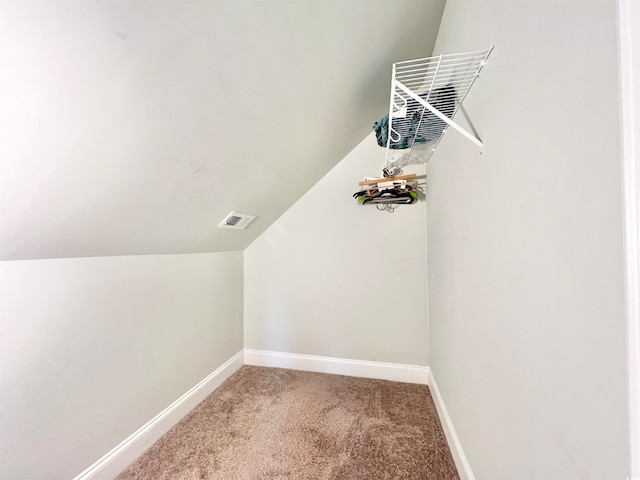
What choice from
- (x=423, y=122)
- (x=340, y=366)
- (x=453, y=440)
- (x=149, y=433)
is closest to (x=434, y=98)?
(x=423, y=122)

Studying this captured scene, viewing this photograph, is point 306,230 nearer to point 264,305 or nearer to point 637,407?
point 264,305

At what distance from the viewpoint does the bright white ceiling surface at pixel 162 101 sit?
624 mm

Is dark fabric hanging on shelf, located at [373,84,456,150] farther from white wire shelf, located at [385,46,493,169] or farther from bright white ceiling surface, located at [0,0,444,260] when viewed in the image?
bright white ceiling surface, located at [0,0,444,260]

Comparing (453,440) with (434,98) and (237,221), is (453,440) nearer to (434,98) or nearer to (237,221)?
(434,98)

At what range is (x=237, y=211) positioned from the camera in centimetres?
178

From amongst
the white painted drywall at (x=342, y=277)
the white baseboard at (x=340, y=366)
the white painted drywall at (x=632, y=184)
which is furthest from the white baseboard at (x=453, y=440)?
the white painted drywall at (x=632, y=184)

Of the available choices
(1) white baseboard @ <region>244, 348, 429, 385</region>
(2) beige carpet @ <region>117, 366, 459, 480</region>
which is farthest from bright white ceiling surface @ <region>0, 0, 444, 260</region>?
(1) white baseboard @ <region>244, 348, 429, 385</region>

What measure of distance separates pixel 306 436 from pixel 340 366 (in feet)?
2.44

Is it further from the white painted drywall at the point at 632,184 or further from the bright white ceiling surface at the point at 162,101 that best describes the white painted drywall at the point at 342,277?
the white painted drywall at the point at 632,184

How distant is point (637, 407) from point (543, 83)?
25.7 inches

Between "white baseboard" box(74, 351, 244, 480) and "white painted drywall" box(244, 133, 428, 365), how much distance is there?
1.79 feet

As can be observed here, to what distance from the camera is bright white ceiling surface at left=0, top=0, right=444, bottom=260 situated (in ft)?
2.05

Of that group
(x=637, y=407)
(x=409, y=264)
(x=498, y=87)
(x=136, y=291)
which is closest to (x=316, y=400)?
(x=409, y=264)

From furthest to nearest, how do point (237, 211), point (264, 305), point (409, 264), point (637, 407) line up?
point (264, 305), point (409, 264), point (237, 211), point (637, 407)
